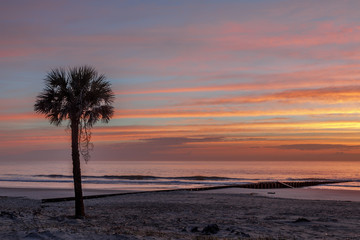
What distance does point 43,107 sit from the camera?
64.8 feet

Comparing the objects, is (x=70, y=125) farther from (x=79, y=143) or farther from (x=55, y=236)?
(x=55, y=236)

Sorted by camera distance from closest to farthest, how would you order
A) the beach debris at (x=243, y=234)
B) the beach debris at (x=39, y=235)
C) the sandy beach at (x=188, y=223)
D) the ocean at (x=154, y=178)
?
the beach debris at (x=39, y=235)
the sandy beach at (x=188, y=223)
the beach debris at (x=243, y=234)
the ocean at (x=154, y=178)

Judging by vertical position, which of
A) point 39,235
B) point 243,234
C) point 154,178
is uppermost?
point 39,235

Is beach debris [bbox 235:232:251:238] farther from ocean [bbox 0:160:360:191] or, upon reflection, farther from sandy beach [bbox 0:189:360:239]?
ocean [bbox 0:160:360:191]

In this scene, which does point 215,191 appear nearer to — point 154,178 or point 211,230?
point 211,230

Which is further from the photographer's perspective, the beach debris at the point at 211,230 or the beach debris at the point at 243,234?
the beach debris at the point at 211,230

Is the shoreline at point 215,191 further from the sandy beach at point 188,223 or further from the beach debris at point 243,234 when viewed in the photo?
the beach debris at point 243,234

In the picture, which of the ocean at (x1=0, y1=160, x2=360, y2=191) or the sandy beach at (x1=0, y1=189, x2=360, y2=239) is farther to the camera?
the ocean at (x1=0, y1=160, x2=360, y2=191)

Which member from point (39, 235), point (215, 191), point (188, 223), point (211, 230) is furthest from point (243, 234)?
point (215, 191)

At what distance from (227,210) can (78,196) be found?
9.84 metres

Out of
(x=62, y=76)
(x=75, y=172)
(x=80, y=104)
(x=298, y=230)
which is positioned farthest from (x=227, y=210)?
(x=62, y=76)

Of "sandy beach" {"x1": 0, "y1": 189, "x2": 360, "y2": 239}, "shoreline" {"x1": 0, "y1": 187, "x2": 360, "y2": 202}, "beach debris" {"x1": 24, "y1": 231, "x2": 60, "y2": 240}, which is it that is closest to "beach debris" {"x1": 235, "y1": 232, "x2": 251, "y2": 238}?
"sandy beach" {"x1": 0, "y1": 189, "x2": 360, "y2": 239}

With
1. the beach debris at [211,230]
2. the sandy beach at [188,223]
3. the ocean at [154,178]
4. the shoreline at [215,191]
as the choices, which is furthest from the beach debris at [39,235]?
the ocean at [154,178]

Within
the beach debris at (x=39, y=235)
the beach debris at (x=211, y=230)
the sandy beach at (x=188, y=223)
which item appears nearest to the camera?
the beach debris at (x=39, y=235)
